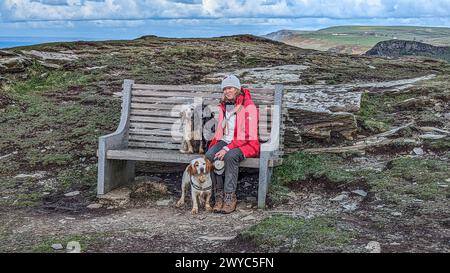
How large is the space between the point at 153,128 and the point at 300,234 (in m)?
3.83

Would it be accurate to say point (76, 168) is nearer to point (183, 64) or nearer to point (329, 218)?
point (329, 218)

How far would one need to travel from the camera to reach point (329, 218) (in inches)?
266

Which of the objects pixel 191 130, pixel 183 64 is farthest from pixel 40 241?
pixel 183 64

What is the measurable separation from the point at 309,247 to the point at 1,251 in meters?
3.44

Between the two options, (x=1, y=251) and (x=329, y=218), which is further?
(x=329, y=218)

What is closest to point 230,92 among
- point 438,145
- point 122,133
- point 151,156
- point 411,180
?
point 151,156

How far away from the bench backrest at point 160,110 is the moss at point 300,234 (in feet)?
9.35

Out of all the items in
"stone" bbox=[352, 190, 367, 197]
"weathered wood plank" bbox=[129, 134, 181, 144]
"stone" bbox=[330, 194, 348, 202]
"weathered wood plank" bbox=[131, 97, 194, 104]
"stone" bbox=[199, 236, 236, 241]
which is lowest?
"stone" bbox=[199, 236, 236, 241]

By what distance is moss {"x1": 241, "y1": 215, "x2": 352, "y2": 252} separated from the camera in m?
5.80

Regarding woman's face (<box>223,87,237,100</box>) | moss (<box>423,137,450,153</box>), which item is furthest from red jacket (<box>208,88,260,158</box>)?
moss (<box>423,137,450,153</box>)

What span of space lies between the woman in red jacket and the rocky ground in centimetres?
37

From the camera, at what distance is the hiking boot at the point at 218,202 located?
7.56m

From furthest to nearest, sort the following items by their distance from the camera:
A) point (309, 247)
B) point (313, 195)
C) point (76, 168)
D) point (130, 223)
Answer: point (76, 168) → point (313, 195) → point (130, 223) → point (309, 247)

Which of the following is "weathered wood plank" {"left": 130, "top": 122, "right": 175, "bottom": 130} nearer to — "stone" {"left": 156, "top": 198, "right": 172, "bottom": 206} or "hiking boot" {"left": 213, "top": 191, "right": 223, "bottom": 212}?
"stone" {"left": 156, "top": 198, "right": 172, "bottom": 206}
